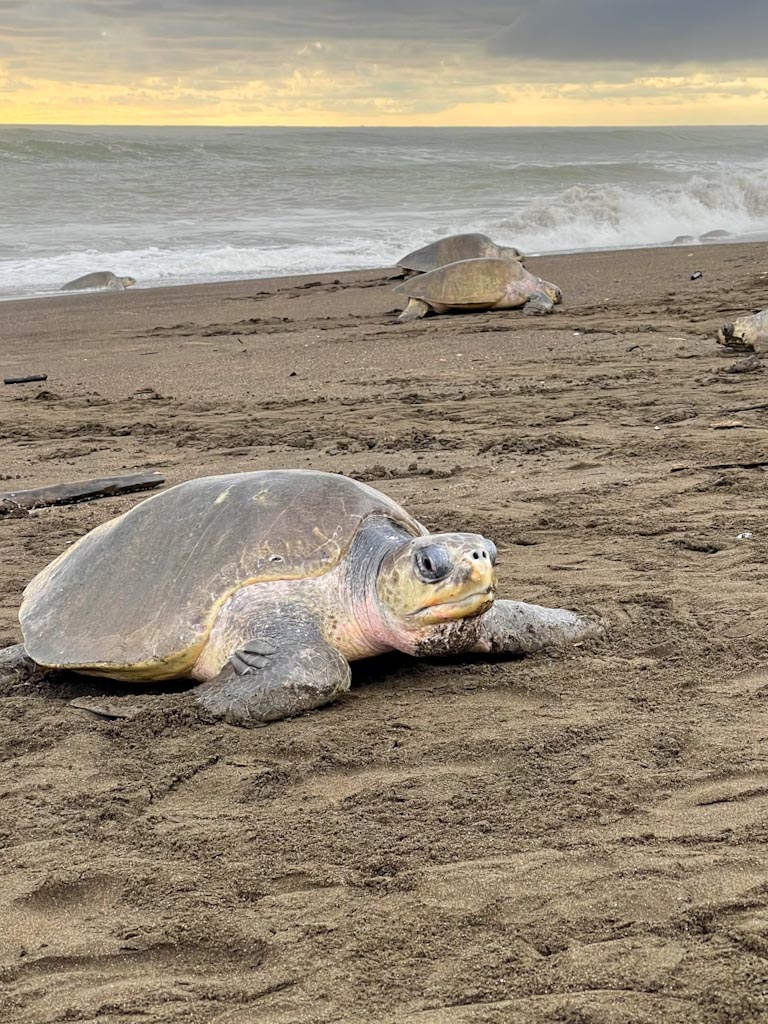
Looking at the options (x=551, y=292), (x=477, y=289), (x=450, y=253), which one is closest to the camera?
(x=551, y=292)

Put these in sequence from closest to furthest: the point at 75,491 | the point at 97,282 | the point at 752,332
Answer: the point at 75,491 < the point at 752,332 < the point at 97,282

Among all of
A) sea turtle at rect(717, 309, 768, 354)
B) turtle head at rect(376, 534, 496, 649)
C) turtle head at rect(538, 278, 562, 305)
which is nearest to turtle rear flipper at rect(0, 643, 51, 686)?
turtle head at rect(376, 534, 496, 649)

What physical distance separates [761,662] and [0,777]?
199cm

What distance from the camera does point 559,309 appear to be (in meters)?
11.5

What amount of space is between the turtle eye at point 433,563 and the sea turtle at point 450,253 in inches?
498

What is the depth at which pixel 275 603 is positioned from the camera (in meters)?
3.27

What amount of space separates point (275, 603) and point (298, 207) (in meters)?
25.1

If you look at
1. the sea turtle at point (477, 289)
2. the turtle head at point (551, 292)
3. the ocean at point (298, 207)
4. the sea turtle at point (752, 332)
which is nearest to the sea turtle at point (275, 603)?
the sea turtle at point (752, 332)

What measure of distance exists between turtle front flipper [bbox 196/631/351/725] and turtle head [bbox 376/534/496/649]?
225mm

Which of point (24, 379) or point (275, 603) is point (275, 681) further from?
point (24, 379)

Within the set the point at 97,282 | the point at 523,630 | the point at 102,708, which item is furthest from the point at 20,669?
the point at 97,282

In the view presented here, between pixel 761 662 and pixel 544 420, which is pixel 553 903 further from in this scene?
pixel 544 420

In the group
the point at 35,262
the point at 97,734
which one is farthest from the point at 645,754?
the point at 35,262

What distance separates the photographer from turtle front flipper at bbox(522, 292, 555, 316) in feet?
37.4
